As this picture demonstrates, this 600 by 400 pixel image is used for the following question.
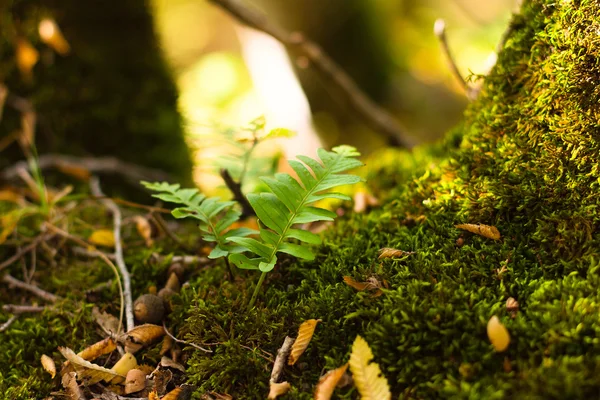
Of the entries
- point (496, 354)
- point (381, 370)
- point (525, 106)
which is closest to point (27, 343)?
point (381, 370)

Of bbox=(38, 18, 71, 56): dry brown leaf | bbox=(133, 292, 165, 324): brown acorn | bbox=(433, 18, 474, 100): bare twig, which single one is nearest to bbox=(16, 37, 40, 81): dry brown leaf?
bbox=(38, 18, 71, 56): dry brown leaf

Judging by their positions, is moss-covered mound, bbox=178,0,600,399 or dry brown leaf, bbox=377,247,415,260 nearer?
moss-covered mound, bbox=178,0,600,399

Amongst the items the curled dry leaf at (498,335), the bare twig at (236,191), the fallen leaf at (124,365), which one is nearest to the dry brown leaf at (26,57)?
the bare twig at (236,191)

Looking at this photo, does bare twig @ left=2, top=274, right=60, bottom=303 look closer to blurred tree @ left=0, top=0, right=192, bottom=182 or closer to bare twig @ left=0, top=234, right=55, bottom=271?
bare twig @ left=0, top=234, right=55, bottom=271

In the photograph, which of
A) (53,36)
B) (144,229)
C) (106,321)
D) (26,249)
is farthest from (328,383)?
(53,36)

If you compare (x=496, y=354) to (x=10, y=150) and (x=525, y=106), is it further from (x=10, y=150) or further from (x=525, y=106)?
(x=10, y=150)

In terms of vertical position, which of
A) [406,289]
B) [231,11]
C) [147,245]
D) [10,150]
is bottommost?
[10,150]
